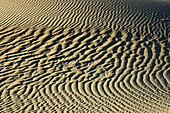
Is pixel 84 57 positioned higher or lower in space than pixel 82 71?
higher

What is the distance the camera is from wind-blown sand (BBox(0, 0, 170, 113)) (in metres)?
5.36

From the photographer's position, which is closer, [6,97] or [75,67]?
[6,97]

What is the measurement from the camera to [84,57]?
751 centimetres

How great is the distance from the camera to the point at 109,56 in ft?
25.0

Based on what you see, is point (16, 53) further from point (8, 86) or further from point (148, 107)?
point (148, 107)

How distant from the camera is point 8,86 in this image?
5.99 meters

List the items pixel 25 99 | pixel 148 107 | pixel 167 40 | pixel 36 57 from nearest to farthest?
pixel 148 107
pixel 25 99
pixel 36 57
pixel 167 40

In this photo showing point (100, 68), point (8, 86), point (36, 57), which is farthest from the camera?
point (36, 57)

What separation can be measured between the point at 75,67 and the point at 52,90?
1.36 m

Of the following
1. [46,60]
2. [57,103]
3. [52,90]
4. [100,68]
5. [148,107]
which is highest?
[46,60]

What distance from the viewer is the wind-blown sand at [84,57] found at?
5363 mm

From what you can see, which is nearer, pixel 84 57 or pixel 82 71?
pixel 82 71

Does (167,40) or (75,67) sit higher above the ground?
(167,40)

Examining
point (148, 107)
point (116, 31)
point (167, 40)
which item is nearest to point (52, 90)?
point (148, 107)
